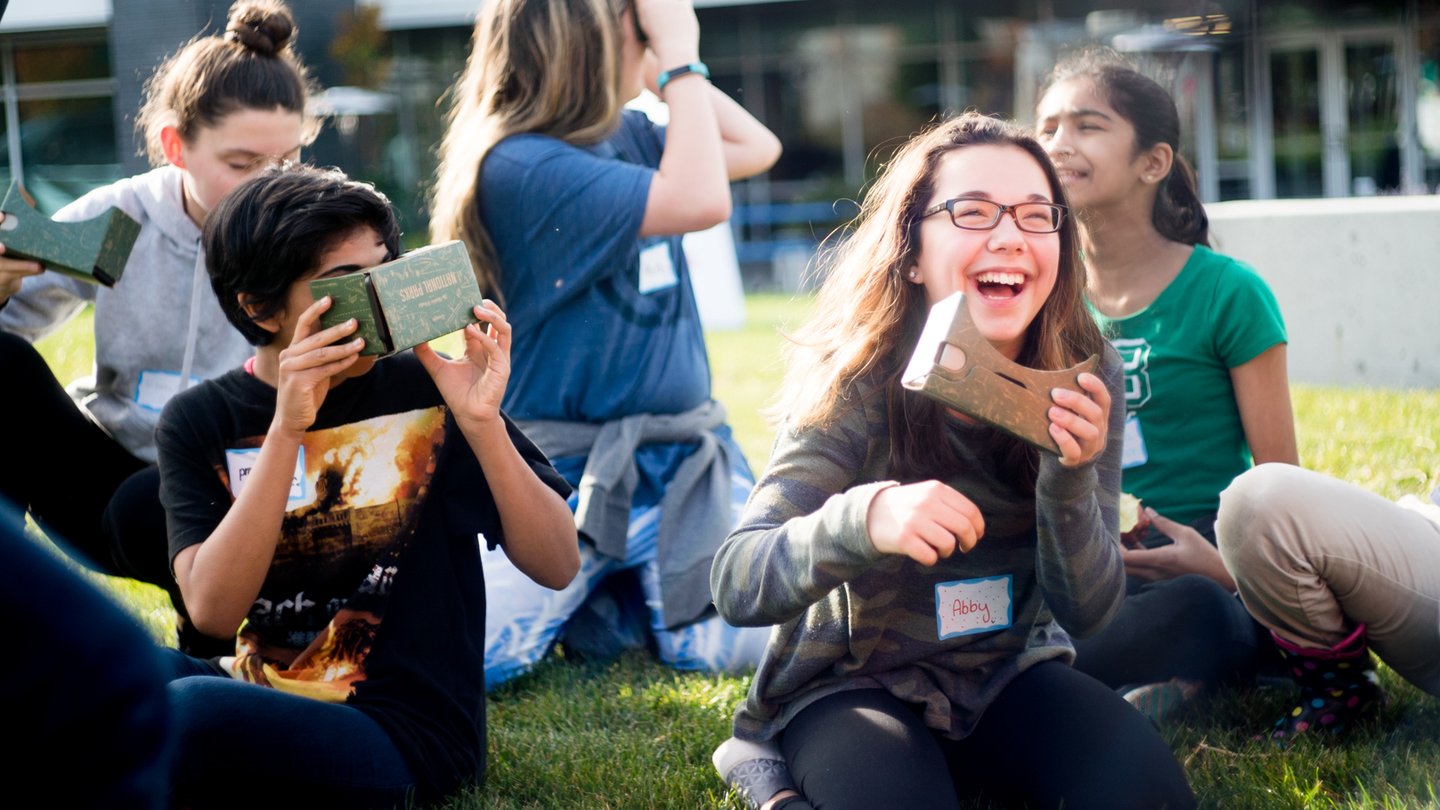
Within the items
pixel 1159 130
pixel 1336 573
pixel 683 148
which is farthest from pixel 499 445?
pixel 1159 130

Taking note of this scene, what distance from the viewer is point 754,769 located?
2281 millimetres

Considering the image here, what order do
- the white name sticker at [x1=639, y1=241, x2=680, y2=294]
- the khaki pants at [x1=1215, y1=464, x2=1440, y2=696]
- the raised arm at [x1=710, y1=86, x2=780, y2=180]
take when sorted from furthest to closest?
1. the raised arm at [x1=710, y1=86, x2=780, y2=180]
2. the white name sticker at [x1=639, y1=241, x2=680, y2=294]
3. the khaki pants at [x1=1215, y1=464, x2=1440, y2=696]

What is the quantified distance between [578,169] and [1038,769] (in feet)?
6.26

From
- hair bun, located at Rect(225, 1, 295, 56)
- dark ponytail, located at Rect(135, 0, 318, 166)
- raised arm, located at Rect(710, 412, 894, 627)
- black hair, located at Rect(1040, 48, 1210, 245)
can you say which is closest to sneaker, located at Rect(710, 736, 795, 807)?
raised arm, located at Rect(710, 412, 894, 627)

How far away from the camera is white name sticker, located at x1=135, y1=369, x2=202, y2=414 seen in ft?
10.9

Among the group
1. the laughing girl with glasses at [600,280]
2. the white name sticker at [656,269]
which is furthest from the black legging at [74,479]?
the white name sticker at [656,269]

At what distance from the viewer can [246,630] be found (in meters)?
2.44

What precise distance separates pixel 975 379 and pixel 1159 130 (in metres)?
1.60

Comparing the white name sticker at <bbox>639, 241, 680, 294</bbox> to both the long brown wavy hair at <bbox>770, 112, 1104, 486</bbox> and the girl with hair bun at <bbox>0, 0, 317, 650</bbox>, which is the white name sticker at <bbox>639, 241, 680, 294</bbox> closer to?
the girl with hair bun at <bbox>0, 0, 317, 650</bbox>

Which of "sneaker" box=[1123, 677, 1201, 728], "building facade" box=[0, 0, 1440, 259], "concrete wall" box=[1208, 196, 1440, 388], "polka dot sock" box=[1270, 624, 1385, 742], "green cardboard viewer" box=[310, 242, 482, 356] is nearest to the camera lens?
"green cardboard viewer" box=[310, 242, 482, 356]

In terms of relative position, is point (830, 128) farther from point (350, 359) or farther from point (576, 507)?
point (350, 359)

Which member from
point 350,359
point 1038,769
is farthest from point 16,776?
point 1038,769

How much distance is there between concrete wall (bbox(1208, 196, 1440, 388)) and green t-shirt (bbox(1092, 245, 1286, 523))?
400 cm

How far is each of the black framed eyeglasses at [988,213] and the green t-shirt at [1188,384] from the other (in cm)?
92
